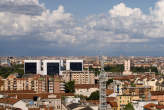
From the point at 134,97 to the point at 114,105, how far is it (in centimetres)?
376

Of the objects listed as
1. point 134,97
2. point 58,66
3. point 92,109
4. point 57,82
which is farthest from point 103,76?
point 58,66

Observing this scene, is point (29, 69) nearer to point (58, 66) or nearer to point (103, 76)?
point (58, 66)

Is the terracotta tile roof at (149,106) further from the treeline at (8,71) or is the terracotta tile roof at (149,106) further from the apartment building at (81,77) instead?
the treeline at (8,71)

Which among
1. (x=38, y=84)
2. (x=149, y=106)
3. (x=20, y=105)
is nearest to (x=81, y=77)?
(x=38, y=84)

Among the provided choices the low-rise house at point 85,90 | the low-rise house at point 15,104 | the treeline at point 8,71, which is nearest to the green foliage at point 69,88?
the low-rise house at point 85,90

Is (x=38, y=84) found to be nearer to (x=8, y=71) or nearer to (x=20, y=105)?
(x=20, y=105)

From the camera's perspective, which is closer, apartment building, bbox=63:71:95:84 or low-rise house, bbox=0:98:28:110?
low-rise house, bbox=0:98:28:110

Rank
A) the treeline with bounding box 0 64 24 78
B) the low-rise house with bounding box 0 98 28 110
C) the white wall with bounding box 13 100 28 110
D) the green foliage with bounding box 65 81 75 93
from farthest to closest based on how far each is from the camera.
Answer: the treeline with bounding box 0 64 24 78
the green foliage with bounding box 65 81 75 93
the low-rise house with bounding box 0 98 28 110
the white wall with bounding box 13 100 28 110

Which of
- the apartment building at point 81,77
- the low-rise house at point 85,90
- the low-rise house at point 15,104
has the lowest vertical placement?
the low-rise house at point 85,90

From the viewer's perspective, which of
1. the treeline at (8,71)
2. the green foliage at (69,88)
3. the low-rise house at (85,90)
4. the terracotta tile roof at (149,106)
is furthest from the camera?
the treeline at (8,71)

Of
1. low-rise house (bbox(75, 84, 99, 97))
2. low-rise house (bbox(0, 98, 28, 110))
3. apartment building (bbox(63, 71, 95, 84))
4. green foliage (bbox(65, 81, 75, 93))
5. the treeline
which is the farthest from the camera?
the treeline

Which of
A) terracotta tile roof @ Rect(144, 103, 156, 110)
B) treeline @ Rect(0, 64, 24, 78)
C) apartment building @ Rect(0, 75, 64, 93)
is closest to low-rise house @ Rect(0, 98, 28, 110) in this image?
terracotta tile roof @ Rect(144, 103, 156, 110)

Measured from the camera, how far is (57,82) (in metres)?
49.1

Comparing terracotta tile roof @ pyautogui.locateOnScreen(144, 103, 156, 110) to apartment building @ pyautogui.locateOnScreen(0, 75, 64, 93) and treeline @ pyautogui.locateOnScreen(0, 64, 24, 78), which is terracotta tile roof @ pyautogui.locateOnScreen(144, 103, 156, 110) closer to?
apartment building @ pyautogui.locateOnScreen(0, 75, 64, 93)
